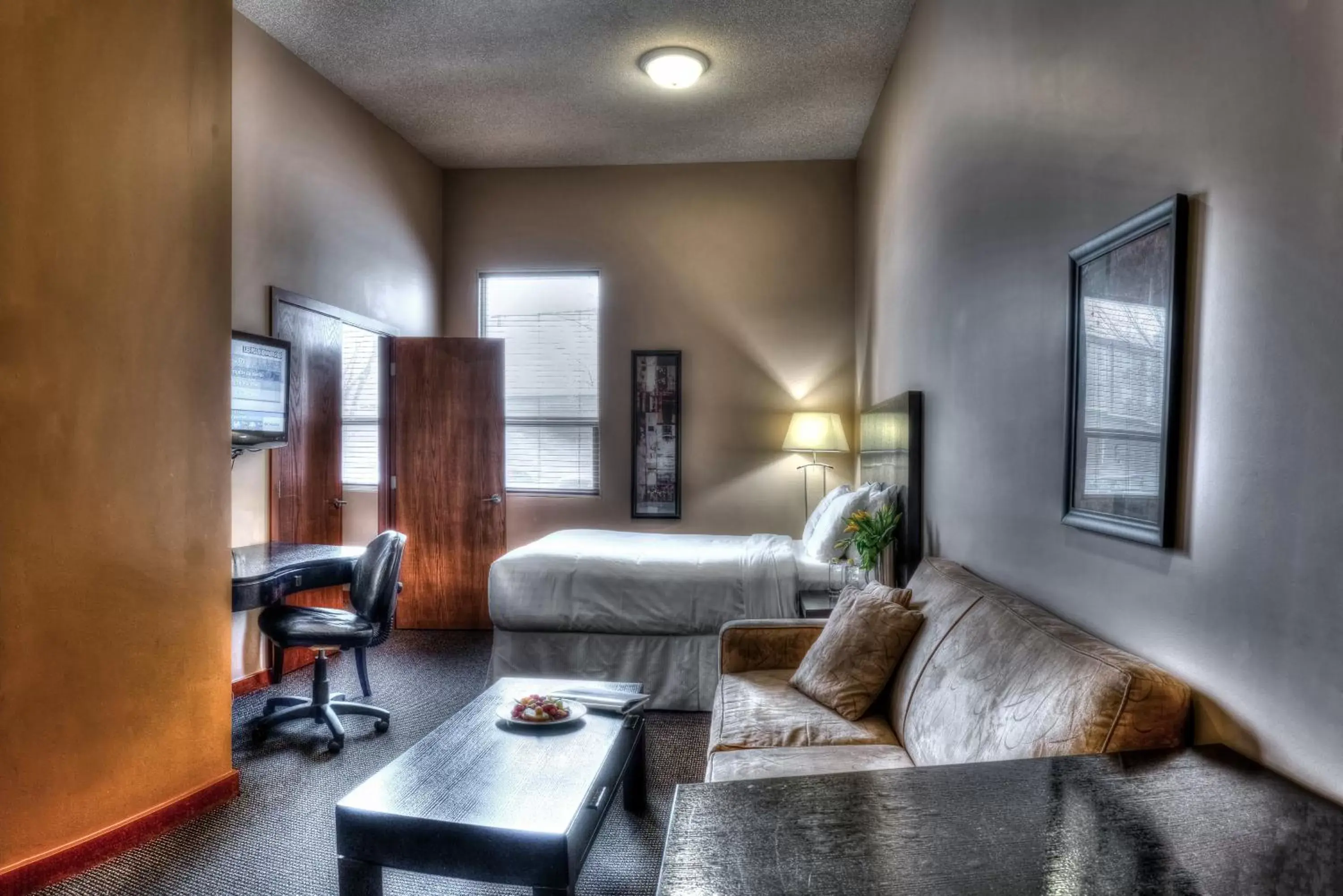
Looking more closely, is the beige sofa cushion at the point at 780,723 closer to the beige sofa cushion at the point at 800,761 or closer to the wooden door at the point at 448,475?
the beige sofa cushion at the point at 800,761

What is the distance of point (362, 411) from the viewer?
17.2 feet

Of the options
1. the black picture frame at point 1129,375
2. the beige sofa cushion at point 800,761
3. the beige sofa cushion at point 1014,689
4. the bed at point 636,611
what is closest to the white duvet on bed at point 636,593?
the bed at point 636,611

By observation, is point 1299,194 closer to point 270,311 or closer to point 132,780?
point 132,780

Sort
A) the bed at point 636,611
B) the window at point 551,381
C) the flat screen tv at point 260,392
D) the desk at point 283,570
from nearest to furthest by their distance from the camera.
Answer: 1. the desk at point 283,570
2. the flat screen tv at point 260,392
3. the bed at point 636,611
4. the window at point 551,381

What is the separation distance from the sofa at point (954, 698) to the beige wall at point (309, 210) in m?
2.70

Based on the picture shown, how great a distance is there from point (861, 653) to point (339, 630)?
7.31ft

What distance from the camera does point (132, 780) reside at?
2389 millimetres

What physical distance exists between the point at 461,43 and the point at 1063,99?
3.18 m

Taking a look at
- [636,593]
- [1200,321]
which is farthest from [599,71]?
[1200,321]

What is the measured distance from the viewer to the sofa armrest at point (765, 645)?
2.87m

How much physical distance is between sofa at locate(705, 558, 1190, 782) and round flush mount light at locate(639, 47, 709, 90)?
2864 millimetres

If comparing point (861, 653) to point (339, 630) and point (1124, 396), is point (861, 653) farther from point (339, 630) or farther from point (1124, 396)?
point (339, 630)

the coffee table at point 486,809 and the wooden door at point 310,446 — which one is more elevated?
the wooden door at point 310,446

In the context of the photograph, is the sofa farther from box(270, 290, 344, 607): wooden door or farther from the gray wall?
box(270, 290, 344, 607): wooden door
